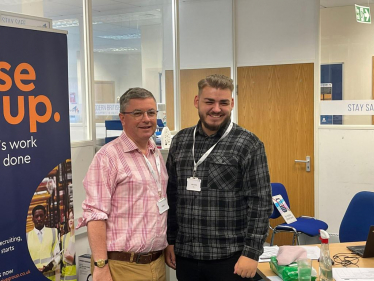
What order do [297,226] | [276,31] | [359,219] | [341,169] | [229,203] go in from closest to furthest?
[229,203] → [359,219] → [297,226] → [341,169] → [276,31]

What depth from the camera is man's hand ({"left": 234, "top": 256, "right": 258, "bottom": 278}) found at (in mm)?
1945

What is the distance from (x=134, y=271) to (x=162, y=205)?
1.10 ft

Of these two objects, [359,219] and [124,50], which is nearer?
[359,219]

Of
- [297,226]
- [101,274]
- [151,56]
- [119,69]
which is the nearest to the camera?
[101,274]

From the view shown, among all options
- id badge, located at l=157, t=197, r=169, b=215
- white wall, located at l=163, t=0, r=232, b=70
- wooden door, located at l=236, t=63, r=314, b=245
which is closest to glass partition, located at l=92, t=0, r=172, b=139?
white wall, located at l=163, t=0, r=232, b=70

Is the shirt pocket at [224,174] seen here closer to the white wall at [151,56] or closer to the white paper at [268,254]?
the white paper at [268,254]

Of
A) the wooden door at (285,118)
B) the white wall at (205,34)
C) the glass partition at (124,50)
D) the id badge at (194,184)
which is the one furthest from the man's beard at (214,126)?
the white wall at (205,34)

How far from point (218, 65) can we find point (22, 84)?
3.32m

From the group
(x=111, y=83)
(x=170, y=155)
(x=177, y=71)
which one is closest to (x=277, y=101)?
(x=177, y=71)

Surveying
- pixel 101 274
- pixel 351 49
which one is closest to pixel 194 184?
pixel 101 274

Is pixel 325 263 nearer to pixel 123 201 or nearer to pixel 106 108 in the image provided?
pixel 123 201

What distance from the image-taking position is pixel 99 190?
6.34 ft

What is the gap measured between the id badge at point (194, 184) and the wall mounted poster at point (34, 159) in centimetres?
106

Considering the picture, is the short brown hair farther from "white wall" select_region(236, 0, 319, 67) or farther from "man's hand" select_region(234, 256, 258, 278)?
"white wall" select_region(236, 0, 319, 67)
